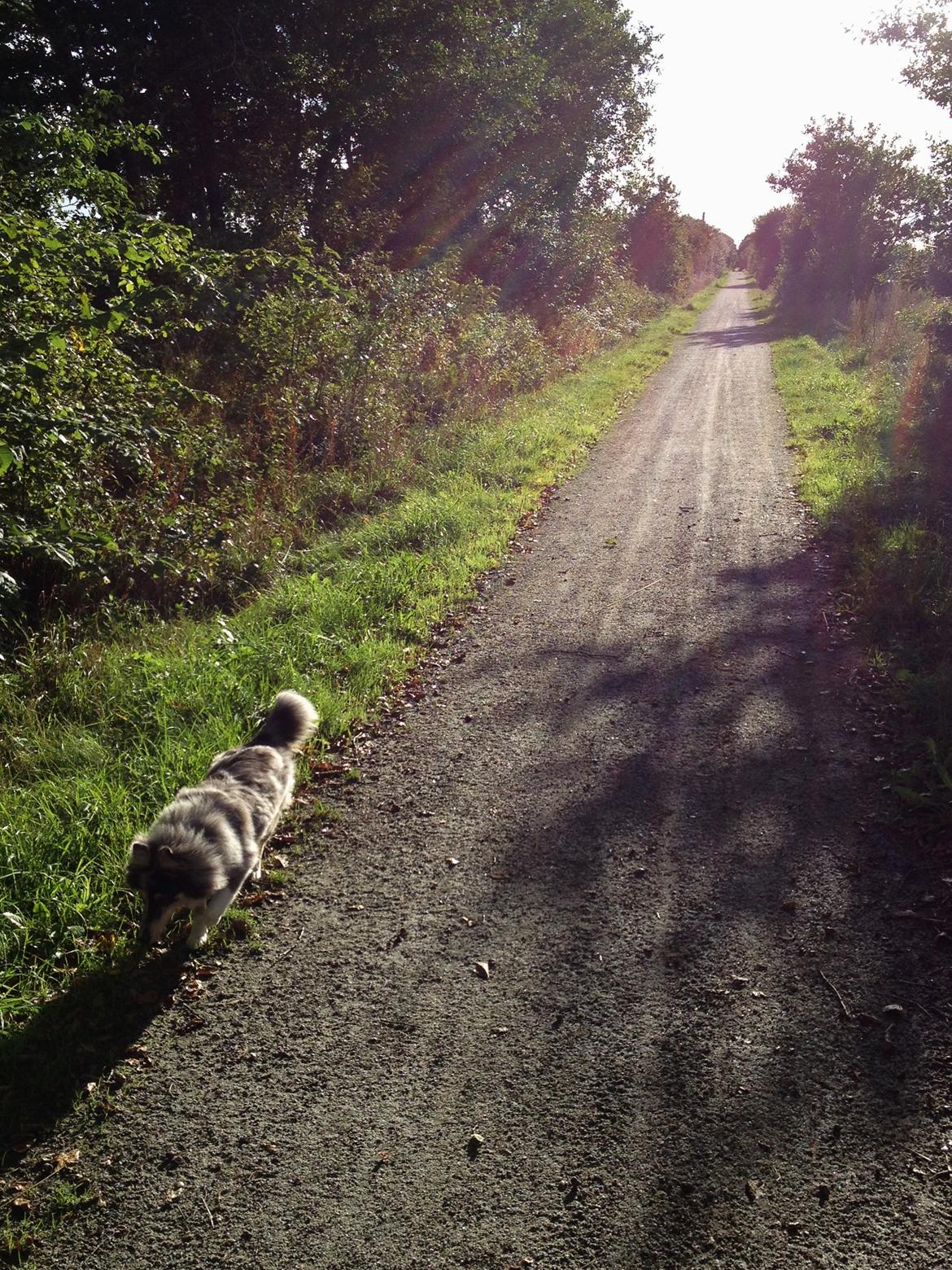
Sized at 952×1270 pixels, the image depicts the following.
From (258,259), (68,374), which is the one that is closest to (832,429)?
(258,259)

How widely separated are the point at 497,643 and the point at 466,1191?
5105 mm

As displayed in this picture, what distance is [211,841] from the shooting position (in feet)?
13.3

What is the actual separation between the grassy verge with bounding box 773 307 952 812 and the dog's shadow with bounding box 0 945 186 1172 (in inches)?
170

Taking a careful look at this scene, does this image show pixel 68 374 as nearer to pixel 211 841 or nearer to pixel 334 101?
pixel 211 841

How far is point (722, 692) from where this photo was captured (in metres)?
6.43

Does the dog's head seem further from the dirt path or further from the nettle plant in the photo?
the nettle plant

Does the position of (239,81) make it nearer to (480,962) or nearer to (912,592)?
(912,592)

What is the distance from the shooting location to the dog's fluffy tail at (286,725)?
5.25 meters

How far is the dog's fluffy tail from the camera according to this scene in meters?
5.25

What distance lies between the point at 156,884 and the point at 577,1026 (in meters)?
2.04

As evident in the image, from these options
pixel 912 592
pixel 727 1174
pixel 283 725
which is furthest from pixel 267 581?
pixel 727 1174

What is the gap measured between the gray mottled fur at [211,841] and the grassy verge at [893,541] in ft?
12.4

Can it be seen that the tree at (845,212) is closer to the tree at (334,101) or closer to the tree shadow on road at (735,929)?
the tree at (334,101)

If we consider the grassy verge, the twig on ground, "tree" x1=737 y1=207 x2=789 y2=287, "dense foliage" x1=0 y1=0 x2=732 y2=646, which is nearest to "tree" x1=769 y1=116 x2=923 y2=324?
"dense foliage" x1=0 y1=0 x2=732 y2=646
